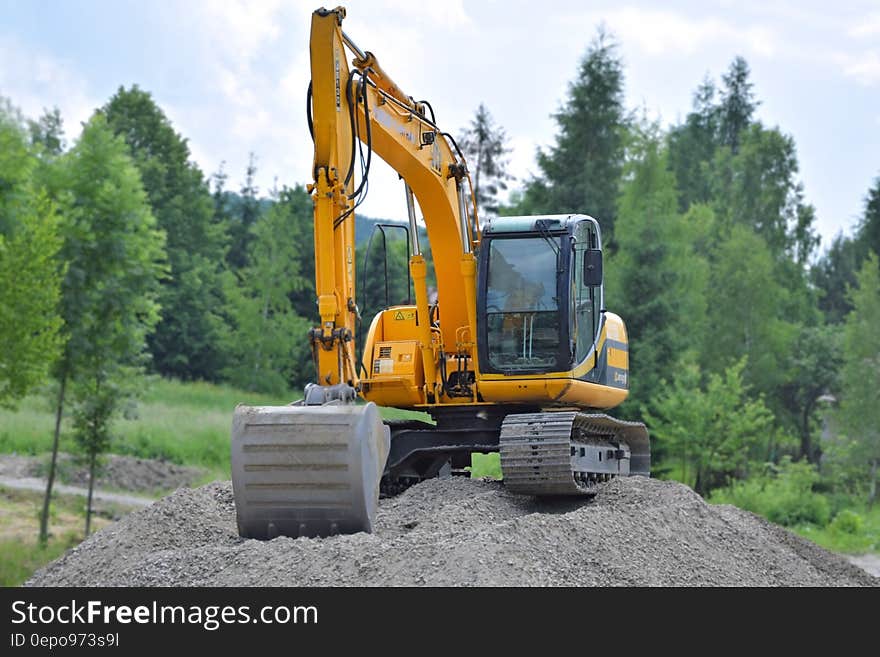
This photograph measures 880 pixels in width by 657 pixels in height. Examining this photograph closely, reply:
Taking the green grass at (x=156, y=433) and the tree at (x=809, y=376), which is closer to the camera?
the green grass at (x=156, y=433)

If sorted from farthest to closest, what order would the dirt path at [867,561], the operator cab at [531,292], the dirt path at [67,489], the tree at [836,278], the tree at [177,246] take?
the tree at [836,278] < the tree at [177,246] < the dirt path at [67,489] < the dirt path at [867,561] < the operator cab at [531,292]

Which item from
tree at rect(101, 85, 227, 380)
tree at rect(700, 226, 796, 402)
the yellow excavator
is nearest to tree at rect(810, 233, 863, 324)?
tree at rect(700, 226, 796, 402)

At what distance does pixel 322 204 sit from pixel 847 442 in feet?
89.5

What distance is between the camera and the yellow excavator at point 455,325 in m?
9.56

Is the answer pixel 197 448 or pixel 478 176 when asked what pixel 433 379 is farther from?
pixel 478 176

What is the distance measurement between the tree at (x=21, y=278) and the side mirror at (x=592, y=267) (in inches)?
347

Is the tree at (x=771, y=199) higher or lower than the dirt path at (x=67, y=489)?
higher

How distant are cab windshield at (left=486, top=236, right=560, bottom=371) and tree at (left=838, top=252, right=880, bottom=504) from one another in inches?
863

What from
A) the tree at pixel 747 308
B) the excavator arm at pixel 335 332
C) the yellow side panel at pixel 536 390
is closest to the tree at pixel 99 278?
the excavator arm at pixel 335 332

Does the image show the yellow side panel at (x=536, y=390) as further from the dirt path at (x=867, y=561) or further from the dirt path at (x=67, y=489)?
the dirt path at (x=67, y=489)

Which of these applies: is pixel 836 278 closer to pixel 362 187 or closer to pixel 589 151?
pixel 589 151

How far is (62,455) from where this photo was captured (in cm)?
2545

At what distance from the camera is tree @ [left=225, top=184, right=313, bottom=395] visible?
48062mm

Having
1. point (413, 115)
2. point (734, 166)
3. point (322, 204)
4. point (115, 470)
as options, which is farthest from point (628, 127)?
point (322, 204)
